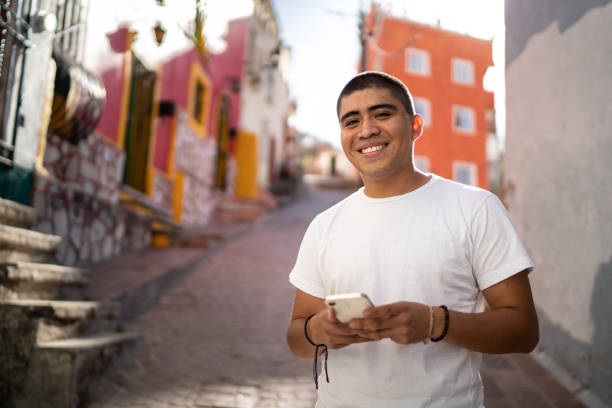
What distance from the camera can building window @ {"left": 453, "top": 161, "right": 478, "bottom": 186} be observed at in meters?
21.3

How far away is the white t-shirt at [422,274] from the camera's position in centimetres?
154

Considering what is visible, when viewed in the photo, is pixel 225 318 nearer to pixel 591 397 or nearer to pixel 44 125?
pixel 44 125

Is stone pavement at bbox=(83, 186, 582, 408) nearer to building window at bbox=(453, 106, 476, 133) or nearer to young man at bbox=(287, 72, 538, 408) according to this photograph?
young man at bbox=(287, 72, 538, 408)

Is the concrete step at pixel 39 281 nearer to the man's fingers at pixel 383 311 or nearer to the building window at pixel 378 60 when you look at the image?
the man's fingers at pixel 383 311

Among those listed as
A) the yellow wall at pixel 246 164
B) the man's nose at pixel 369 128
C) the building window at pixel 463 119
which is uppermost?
the building window at pixel 463 119

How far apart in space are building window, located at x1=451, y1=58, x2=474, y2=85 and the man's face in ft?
70.0

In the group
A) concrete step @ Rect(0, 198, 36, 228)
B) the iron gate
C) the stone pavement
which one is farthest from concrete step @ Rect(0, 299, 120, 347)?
the iron gate

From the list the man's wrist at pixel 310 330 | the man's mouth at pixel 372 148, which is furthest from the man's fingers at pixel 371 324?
the man's mouth at pixel 372 148

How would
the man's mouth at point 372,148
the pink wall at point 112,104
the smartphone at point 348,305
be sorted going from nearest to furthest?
1. the smartphone at point 348,305
2. the man's mouth at point 372,148
3. the pink wall at point 112,104

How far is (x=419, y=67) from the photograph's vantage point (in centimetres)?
2106

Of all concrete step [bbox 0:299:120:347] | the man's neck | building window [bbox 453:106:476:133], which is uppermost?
building window [bbox 453:106:476:133]

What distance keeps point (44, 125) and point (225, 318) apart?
2846mm

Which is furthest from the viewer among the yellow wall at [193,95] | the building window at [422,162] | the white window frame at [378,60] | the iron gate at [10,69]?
the building window at [422,162]

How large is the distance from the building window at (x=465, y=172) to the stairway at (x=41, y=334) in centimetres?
1949
